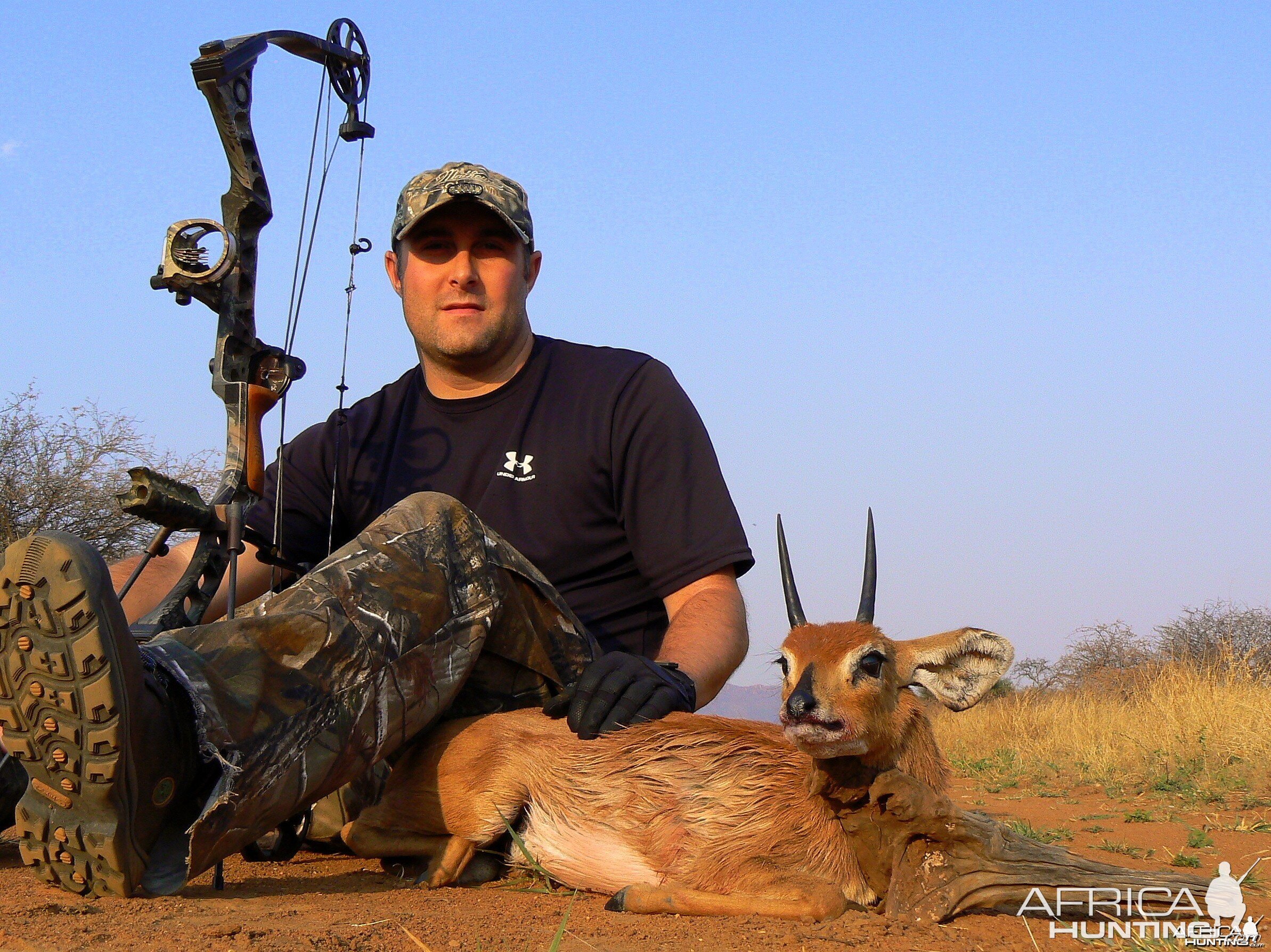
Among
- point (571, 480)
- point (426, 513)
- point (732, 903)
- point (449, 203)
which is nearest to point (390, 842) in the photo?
point (426, 513)

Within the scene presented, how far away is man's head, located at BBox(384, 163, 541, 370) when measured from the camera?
5473 mm

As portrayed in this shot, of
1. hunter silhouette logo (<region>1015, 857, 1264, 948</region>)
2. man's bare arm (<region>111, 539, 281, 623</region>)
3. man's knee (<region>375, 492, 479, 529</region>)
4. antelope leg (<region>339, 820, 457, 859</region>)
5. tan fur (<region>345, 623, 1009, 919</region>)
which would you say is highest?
man's knee (<region>375, 492, 479, 529</region>)

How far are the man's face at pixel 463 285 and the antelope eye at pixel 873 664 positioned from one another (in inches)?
93.9

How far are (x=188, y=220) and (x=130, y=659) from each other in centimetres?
214

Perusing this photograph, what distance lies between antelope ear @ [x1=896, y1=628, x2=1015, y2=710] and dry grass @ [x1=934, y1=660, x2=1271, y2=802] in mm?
2939

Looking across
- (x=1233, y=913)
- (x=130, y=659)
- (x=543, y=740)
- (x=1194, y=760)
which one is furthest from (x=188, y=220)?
(x=1194, y=760)

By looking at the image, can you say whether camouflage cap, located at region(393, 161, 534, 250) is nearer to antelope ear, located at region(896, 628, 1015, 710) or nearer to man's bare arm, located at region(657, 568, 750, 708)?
man's bare arm, located at region(657, 568, 750, 708)

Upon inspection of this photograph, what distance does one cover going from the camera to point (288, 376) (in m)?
4.64

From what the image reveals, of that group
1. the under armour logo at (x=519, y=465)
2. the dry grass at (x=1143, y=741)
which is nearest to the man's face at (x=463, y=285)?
the under armour logo at (x=519, y=465)

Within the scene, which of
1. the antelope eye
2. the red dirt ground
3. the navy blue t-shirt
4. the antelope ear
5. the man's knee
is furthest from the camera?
the navy blue t-shirt

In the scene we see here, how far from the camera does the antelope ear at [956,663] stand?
434cm

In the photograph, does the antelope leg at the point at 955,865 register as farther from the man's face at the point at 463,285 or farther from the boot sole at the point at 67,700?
the man's face at the point at 463,285

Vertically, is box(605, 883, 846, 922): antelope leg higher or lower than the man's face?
lower

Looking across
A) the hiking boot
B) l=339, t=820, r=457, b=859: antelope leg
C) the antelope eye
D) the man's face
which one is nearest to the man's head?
the man's face
